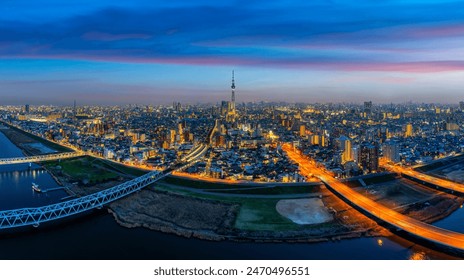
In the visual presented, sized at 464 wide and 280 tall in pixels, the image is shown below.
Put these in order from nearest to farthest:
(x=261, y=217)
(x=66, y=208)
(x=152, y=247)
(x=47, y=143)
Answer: (x=152, y=247) < (x=261, y=217) < (x=66, y=208) < (x=47, y=143)

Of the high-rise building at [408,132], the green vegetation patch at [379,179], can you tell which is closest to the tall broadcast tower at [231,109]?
the high-rise building at [408,132]

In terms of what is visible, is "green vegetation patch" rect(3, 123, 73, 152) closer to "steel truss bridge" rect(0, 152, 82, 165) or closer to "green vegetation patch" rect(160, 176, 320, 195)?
"steel truss bridge" rect(0, 152, 82, 165)

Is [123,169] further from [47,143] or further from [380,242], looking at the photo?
[47,143]

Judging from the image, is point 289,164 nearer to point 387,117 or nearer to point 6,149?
point 6,149

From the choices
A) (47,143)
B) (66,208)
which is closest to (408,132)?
(47,143)

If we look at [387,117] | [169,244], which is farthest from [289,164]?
[387,117]

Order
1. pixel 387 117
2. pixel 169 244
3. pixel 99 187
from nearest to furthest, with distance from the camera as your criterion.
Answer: pixel 169 244 → pixel 99 187 → pixel 387 117
